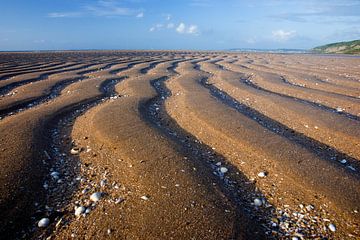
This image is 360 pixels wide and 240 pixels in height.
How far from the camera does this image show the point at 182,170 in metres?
4.23

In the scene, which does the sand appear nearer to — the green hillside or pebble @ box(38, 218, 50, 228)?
pebble @ box(38, 218, 50, 228)

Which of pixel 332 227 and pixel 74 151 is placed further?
pixel 74 151

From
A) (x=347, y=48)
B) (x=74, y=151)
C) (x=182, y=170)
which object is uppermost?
(x=182, y=170)

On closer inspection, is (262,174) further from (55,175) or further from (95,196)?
(55,175)

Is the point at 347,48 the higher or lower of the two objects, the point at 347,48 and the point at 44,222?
the lower

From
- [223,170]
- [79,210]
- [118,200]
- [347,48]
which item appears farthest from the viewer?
[347,48]

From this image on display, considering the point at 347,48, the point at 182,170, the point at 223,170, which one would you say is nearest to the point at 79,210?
the point at 182,170

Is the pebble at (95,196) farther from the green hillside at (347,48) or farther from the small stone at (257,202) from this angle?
the green hillside at (347,48)

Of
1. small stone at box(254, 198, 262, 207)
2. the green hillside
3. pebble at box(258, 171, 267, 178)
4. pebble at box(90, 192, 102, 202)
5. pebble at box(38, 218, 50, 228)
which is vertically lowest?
the green hillside

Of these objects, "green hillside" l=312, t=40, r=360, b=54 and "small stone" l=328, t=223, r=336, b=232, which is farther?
"green hillside" l=312, t=40, r=360, b=54

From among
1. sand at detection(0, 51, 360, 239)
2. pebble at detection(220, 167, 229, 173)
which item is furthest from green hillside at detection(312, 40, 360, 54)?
pebble at detection(220, 167, 229, 173)

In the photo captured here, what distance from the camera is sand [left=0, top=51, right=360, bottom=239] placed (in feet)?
10.3

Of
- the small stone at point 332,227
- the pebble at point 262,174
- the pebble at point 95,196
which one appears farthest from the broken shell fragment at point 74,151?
the small stone at point 332,227

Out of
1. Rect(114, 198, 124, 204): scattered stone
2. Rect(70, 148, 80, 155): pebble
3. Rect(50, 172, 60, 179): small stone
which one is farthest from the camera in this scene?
Rect(70, 148, 80, 155): pebble
